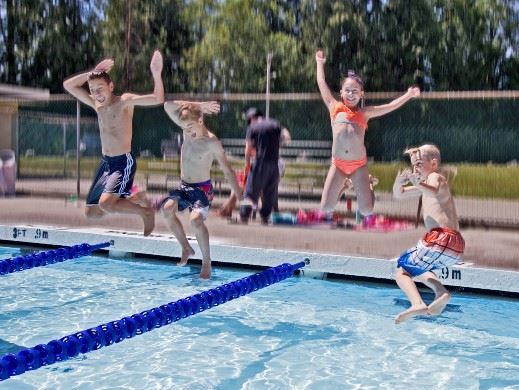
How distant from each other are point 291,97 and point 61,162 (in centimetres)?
604

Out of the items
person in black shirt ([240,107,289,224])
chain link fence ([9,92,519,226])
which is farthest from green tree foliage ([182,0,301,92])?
person in black shirt ([240,107,289,224])

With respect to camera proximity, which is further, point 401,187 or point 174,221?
point 174,221

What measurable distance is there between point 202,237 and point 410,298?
2615 mm

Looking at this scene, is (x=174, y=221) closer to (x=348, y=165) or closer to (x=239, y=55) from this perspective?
(x=348, y=165)

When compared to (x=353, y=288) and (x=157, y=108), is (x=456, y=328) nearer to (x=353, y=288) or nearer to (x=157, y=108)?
(x=353, y=288)

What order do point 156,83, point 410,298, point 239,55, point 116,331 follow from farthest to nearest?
point 239,55
point 156,83
point 410,298
point 116,331

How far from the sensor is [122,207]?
699 centimetres

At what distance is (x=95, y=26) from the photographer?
35.4 meters

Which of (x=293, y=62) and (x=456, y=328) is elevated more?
(x=293, y=62)

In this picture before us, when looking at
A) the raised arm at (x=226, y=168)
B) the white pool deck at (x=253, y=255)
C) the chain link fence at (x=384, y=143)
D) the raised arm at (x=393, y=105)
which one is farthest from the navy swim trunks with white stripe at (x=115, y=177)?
the chain link fence at (x=384, y=143)

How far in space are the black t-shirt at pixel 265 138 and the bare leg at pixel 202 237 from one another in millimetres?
2669

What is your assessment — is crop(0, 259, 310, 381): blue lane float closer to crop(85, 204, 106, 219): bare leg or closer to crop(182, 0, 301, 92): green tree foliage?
crop(85, 204, 106, 219): bare leg

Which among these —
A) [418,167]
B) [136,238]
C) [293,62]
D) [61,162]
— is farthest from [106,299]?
[293,62]

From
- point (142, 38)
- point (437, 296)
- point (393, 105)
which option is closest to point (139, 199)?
point (393, 105)
